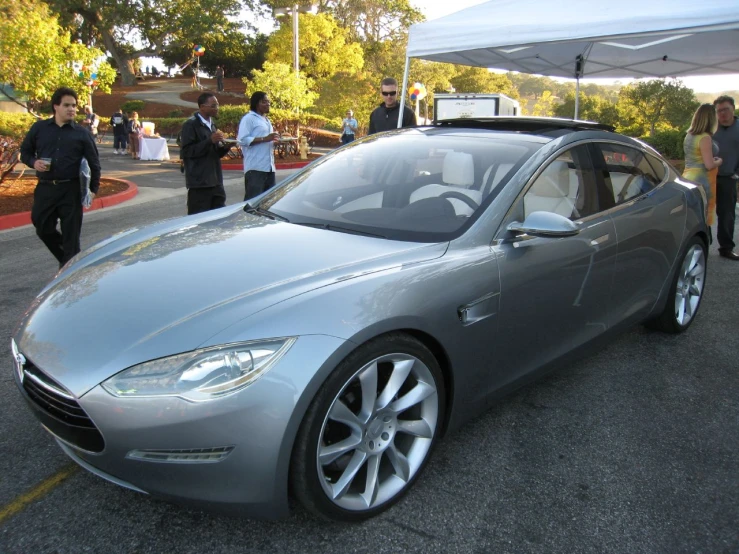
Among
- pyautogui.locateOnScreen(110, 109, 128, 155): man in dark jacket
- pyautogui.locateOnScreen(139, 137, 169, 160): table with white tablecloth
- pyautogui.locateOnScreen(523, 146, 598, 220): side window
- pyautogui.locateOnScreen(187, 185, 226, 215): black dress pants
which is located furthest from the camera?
pyautogui.locateOnScreen(110, 109, 128, 155): man in dark jacket

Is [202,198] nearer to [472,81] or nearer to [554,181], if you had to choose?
[554,181]

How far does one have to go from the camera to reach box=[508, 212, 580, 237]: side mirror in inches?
106

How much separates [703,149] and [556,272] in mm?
4598

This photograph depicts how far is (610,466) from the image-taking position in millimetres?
2787

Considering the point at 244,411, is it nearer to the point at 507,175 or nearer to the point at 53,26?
the point at 507,175

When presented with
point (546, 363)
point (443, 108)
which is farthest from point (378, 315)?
point (443, 108)

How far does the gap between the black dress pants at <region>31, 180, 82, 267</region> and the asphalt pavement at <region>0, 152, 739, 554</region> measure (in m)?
1.97

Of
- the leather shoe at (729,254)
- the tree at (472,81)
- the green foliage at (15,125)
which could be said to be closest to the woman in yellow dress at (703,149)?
the leather shoe at (729,254)

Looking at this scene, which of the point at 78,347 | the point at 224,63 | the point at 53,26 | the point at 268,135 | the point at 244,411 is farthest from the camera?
the point at 224,63

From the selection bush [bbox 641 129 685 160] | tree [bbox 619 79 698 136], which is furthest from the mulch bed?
tree [bbox 619 79 698 136]

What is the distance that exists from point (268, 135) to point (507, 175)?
14.9 ft

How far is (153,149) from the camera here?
1970 cm

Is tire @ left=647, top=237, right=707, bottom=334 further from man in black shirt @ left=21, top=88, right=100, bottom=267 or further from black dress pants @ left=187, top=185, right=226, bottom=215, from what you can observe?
man in black shirt @ left=21, top=88, right=100, bottom=267

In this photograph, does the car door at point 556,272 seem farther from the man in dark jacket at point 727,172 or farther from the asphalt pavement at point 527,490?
the man in dark jacket at point 727,172
